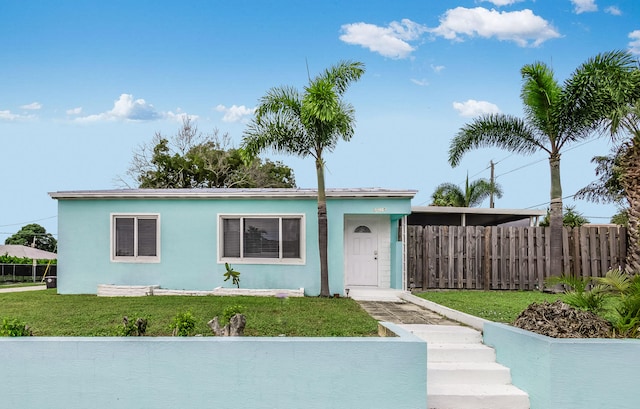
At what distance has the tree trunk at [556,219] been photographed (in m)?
15.2

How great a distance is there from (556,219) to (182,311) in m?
11.2

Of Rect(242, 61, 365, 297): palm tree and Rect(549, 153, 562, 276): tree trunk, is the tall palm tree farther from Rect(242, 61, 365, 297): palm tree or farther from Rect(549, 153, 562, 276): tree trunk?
Rect(242, 61, 365, 297): palm tree

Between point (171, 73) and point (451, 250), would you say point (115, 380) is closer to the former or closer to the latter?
point (451, 250)

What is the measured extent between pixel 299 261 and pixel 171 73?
956 cm

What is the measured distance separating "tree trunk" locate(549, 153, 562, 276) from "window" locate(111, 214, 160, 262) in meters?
11.3

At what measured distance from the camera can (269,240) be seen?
14.0 metres

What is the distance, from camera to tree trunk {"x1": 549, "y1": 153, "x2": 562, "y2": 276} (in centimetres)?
1516

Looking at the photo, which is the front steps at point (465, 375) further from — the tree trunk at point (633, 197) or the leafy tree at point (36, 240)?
the leafy tree at point (36, 240)

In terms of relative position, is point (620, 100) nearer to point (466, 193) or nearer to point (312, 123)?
point (312, 123)

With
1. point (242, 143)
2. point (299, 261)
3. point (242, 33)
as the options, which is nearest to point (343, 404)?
point (299, 261)

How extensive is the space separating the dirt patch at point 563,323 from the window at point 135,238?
34.9ft

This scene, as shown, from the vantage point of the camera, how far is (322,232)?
13102 millimetres

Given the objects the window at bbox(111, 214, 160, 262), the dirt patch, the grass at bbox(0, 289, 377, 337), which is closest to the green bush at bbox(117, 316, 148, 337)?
the grass at bbox(0, 289, 377, 337)

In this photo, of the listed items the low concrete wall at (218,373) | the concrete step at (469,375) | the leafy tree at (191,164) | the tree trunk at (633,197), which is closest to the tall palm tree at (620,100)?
the tree trunk at (633,197)
